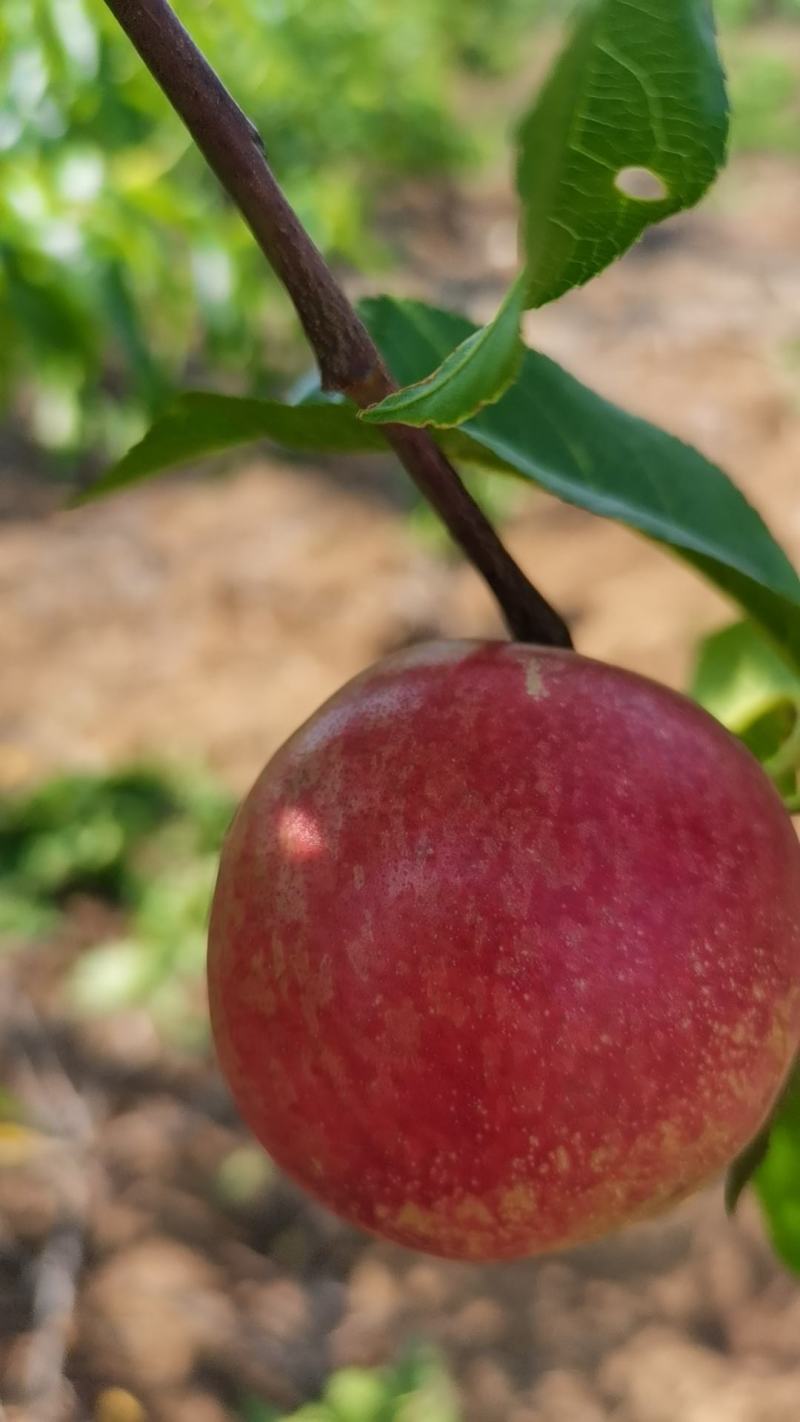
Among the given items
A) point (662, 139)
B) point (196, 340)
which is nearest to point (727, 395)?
point (196, 340)

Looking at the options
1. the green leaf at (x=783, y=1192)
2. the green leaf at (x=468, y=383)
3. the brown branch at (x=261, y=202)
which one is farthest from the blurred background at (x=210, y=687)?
the green leaf at (x=468, y=383)

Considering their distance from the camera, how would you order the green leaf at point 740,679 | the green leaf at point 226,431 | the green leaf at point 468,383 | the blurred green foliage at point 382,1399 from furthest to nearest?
the blurred green foliage at point 382,1399, the green leaf at point 740,679, the green leaf at point 226,431, the green leaf at point 468,383

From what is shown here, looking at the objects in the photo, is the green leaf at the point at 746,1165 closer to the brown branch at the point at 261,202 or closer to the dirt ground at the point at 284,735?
the brown branch at the point at 261,202

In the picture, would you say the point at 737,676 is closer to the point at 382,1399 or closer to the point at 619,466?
the point at 619,466

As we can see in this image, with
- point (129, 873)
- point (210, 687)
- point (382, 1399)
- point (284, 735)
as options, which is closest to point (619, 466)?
point (382, 1399)

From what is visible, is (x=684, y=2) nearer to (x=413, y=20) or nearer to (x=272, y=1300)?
(x=272, y=1300)

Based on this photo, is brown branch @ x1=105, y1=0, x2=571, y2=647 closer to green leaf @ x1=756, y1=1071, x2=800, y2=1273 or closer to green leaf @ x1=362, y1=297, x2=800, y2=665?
green leaf @ x1=362, y1=297, x2=800, y2=665

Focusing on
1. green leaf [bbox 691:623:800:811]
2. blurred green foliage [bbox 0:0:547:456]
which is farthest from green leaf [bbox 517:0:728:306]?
blurred green foliage [bbox 0:0:547:456]
